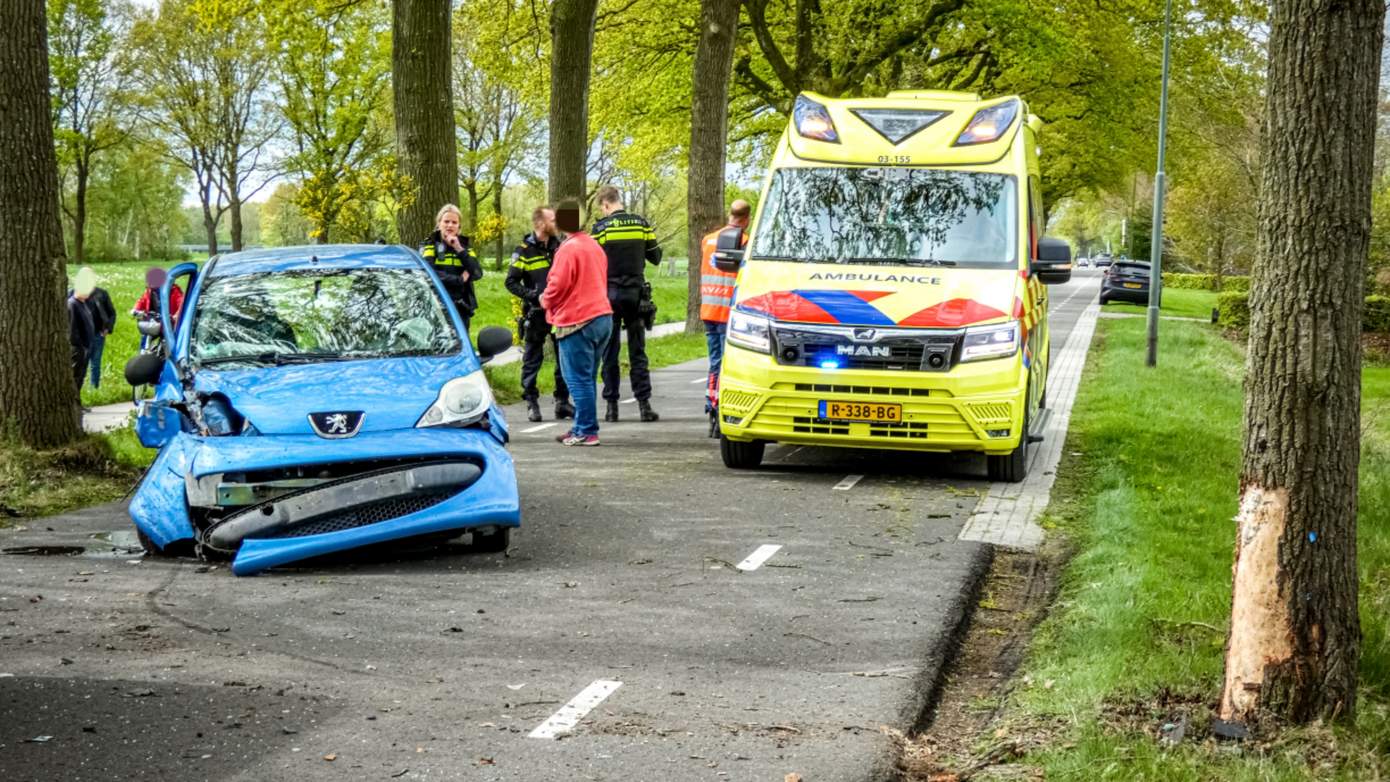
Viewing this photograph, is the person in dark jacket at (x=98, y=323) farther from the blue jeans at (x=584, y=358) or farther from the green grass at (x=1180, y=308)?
the green grass at (x=1180, y=308)

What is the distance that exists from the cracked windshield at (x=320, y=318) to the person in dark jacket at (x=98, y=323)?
10672mm

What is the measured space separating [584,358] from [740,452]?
1577 mm

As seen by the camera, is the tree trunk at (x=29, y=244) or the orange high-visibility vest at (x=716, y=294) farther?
the orange high-visibility vest at (x=716, y=294)

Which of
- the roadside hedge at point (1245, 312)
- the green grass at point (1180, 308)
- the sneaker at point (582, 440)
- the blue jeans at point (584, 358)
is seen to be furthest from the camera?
the green grass at point (1180, 308)

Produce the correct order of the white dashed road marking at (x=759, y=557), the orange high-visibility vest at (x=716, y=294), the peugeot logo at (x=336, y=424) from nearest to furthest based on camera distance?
the peugeot logo at (x=336, y=424)
the white dashed road marking at (x=759, y=557)
the orange high-visibility vest at (x=716, y=294)

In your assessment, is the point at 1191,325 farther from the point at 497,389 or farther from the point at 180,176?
the point at 180,176

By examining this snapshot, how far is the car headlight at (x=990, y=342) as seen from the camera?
10.2 metres

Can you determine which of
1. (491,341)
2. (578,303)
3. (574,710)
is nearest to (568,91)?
(578,303)

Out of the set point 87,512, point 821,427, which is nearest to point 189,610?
point 87,512

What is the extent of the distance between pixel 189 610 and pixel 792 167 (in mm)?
6425

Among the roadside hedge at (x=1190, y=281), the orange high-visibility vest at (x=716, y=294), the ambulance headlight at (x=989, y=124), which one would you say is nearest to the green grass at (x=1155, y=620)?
the ambulance headlight at (x=989, y=124)

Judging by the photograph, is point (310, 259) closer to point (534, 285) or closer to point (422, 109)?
point (534, 285)

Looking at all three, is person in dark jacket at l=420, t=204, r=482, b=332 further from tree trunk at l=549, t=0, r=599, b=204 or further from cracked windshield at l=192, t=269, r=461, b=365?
tree trunk at l=549, t=0, r=599, b=204

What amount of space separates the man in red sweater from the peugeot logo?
14.0ft
